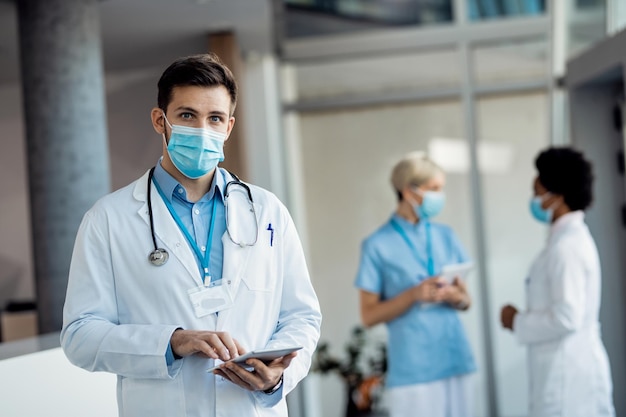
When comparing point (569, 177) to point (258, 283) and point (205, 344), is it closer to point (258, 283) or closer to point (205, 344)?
point (258, 283)

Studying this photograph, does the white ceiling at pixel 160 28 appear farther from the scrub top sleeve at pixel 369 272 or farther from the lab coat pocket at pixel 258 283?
the lab coat pocket at pixel 258 283

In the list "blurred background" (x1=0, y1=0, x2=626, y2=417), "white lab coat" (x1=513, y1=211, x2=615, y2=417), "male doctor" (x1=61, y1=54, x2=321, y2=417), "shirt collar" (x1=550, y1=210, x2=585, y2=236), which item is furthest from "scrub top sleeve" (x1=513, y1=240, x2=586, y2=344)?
"blurred background" (x1=0, y1=0, x2=626, y2=417)

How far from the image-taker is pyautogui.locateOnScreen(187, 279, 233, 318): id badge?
2.16m

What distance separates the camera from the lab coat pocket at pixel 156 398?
2.14 m

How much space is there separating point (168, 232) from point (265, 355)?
403 millimetres

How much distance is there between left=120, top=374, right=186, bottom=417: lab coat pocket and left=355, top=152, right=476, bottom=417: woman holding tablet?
89.0 inches

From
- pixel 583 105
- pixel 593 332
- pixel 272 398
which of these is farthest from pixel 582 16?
pixel 272 398

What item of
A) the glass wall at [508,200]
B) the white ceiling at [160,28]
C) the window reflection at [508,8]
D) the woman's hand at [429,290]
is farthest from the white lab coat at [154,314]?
the window reflection at [508,8]

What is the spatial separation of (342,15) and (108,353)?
6064 millimetres

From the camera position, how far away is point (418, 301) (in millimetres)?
4352

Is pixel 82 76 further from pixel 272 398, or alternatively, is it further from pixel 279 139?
pixel 272 398

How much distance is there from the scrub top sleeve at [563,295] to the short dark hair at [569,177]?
1.01 ft

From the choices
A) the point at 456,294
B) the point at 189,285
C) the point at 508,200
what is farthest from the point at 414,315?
the point at 508,200

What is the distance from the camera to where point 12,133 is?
26.9 feet
